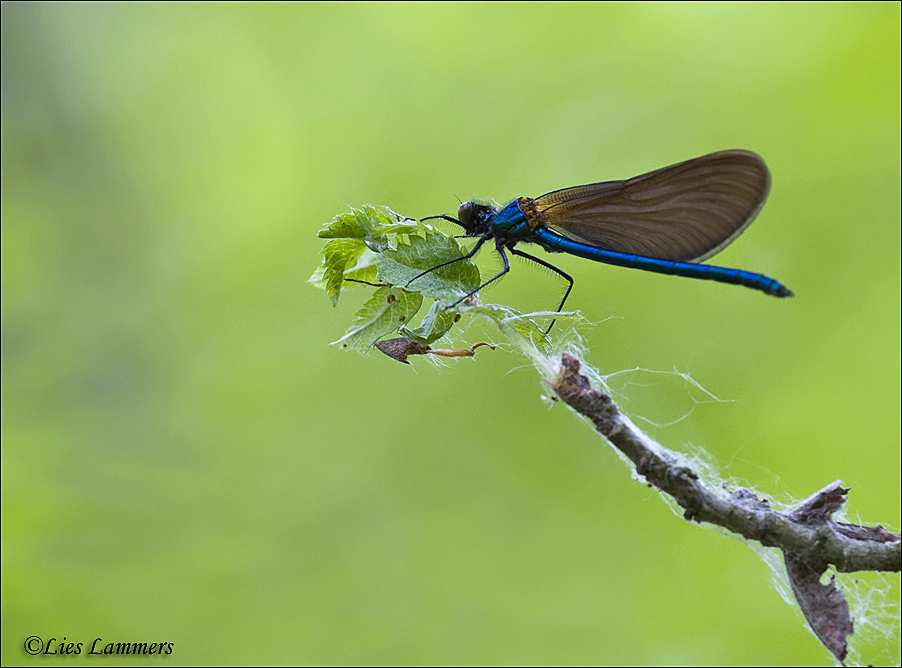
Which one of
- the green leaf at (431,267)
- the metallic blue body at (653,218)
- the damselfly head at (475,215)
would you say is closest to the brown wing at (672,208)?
the metallic blue body at (653,218)

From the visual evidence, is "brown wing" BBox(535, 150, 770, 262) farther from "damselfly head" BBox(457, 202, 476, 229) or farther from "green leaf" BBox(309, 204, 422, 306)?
"green leaf" BBox(309, 204, 422, 306)

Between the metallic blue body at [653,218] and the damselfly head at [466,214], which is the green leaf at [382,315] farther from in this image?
the damselfly head at [466,214]

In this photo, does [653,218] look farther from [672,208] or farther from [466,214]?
[466,214]

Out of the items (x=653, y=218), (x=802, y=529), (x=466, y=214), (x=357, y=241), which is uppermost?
(x=653, y=218)

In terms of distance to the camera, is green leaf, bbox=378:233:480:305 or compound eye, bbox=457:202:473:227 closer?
green leaf, bbox=378:233:480:305

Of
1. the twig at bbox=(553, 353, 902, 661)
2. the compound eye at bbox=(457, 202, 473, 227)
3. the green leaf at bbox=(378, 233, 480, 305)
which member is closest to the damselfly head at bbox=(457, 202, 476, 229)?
the compound eye at bbox=(457, 202, 473, 227)

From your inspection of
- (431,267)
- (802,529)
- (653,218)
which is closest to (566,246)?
(653,218)

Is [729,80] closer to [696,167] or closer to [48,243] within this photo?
[696,167]
